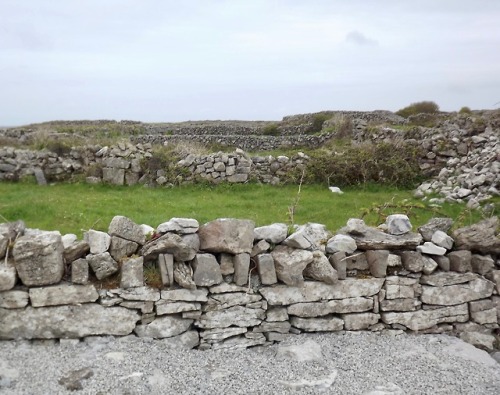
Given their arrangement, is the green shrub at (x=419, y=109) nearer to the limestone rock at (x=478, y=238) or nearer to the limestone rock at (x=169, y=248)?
the limestone rock at (x=478, y=238)

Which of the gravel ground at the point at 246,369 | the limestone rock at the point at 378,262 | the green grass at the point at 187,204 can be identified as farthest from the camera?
the green grass at the point at 187,204

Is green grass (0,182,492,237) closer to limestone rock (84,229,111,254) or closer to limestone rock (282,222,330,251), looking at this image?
limestone rock (282,222,330,251)

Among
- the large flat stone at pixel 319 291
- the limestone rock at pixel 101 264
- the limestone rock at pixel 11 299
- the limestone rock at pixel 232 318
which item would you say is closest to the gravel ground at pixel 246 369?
the limestone rock at pixel 232 318

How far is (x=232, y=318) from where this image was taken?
6.08m

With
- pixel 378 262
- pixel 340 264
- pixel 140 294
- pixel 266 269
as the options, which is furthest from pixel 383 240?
pixel 140 294

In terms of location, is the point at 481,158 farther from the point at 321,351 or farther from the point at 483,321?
the point at 321,351

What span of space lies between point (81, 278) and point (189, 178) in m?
10.1

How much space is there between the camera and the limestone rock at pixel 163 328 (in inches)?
230

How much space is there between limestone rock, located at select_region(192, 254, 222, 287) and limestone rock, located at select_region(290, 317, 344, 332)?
4.08 feet

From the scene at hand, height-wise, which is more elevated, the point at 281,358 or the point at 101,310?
the point at 101,310

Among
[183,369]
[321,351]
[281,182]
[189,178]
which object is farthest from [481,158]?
[183,369]

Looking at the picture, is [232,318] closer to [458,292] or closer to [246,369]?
[246,369]

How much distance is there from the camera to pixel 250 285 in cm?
618

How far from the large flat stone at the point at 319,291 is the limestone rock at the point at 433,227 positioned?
39.4 inches
